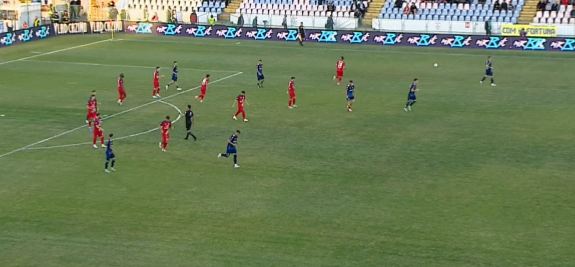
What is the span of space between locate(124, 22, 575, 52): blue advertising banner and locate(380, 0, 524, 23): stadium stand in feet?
23.7

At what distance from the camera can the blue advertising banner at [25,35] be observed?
69750 millimetres

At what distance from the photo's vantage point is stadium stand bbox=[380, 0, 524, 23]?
76.1 metres

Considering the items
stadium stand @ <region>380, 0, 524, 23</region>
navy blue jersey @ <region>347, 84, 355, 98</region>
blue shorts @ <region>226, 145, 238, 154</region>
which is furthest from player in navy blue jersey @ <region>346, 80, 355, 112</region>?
stadium stand @ <region>380, 0, 524, 23</region>

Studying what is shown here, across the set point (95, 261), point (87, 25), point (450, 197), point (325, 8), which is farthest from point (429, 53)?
point (95, 261)

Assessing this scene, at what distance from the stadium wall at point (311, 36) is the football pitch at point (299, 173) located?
9.01 metres

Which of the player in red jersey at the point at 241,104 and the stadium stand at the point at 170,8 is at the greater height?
the stadium stand at the point at 170,8

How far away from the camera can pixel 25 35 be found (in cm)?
7250

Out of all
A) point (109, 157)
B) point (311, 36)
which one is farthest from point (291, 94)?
point (311, 36)

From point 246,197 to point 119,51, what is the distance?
41010 mm

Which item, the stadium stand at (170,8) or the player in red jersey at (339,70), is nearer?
the player in red jersey at (339,70)

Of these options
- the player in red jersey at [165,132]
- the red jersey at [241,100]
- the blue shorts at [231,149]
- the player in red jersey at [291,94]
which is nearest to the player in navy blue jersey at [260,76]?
the player in red jersey at [291,94]

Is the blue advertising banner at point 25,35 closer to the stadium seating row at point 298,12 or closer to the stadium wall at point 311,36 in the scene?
the stadium wall at point 311,36

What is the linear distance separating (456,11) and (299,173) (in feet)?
157

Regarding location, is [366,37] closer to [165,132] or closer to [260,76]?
[260,76]
